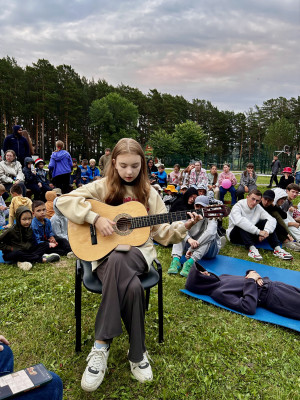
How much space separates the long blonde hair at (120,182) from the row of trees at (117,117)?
35140 mm

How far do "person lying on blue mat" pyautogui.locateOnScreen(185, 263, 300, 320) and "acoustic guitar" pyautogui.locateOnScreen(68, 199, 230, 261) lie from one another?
1.40m

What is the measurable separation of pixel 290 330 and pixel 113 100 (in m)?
47.5

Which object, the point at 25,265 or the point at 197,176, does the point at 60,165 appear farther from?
the point at 25,265

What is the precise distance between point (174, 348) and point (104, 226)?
1356mm

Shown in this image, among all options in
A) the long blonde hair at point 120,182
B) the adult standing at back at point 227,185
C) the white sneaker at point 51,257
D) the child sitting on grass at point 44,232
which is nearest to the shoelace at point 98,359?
the long blonde hair at point 120,182

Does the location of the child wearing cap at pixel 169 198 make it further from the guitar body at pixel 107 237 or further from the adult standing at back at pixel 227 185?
the guitar body at pixel 107 237

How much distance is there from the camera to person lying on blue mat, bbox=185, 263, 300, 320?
316 cm

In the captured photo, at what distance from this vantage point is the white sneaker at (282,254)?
17.0 feet

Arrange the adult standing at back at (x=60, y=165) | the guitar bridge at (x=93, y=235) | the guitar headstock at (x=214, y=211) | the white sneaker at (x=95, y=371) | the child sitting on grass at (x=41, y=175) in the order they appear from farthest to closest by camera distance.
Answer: the child sitting on grass at (x=41, y=175) → the adult standing at back at (x=60, y=165) → the guitar headstock at (x=214, y=211) → the guitar bridge at (x=93, y=235) → the white sneaker at (x=95, y=371)

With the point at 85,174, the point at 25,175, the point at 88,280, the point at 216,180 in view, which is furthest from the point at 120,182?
the point at 85,174

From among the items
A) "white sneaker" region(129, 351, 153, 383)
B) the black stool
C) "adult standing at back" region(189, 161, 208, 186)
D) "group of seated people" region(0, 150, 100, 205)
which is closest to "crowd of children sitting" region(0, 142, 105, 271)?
"group of seated people" region(0, 150, 100, 205)

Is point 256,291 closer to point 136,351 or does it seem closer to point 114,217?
point 136,351

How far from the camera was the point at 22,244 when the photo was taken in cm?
467

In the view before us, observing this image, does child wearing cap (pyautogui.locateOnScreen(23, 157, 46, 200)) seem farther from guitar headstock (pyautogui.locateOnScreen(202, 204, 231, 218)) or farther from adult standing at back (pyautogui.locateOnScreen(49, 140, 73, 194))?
guitar headstock (pyautogui.locateOnScreen(202, 204, 231, 218))
